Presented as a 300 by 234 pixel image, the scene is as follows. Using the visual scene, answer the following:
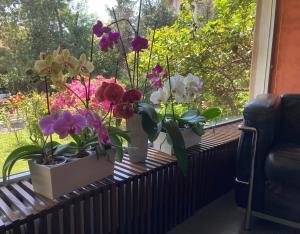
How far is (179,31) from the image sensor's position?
7.57 ft

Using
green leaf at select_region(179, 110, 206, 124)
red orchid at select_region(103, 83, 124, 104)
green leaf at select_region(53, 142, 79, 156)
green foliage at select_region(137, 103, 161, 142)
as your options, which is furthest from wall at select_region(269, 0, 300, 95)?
green leaf at select_region(53, 142, 79, 156)

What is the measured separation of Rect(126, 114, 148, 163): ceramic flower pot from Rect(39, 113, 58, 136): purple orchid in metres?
0.44

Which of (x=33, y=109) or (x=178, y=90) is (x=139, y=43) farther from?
(x=33, y=109)

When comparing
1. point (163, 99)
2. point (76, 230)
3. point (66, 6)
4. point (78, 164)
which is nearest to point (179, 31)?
point (163, 99)

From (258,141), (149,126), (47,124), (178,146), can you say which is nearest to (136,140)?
(149,126)

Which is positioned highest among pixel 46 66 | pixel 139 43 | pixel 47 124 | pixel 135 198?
pixel 139 43

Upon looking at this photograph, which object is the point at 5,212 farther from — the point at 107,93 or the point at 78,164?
the point at 107,93

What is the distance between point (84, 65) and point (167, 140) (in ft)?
2.22

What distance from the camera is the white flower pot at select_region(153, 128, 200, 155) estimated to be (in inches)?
63.5

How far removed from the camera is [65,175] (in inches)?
42.9

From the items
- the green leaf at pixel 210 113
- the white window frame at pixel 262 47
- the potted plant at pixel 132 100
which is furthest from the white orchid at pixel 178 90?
the white window frame at pixel 262 47

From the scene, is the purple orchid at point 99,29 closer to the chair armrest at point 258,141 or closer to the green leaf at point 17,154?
the green leaf at point 17,154

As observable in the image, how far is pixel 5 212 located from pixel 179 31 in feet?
6.08

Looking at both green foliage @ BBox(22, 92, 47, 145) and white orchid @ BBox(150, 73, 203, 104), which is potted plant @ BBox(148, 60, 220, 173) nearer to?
white orchid @ BBox(150, 73, 203, 104)
